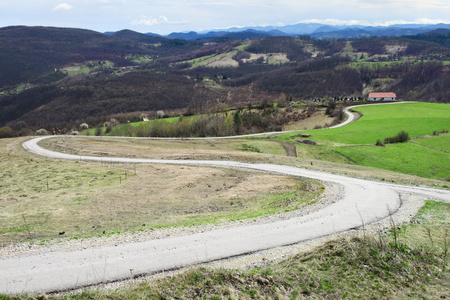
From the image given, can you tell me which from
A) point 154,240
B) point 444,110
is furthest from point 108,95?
point 154,240

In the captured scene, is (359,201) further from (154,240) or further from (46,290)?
(46,290)

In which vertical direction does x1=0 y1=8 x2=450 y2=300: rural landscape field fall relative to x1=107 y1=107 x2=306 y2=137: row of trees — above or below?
above

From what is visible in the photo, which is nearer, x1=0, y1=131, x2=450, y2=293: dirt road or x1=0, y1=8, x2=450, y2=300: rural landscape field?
x1=0, y1=8, x2=450, y2=300: rural landscape field

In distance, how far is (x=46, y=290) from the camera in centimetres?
988

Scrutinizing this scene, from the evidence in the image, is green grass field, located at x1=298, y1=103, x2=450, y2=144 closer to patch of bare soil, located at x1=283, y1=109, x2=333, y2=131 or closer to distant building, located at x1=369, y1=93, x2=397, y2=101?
patch of bare soil, located at x1=283, y1=109, x2=333, y2=131

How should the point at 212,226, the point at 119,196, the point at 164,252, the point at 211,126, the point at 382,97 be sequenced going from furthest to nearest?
the point at 382,97 < the point at 211,126 < the point at 119,196 < the point at 212,226 < the point at 164,252

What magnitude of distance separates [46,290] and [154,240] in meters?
4.85

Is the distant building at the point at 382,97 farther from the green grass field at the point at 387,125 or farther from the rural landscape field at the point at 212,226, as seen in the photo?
the rural landscape field at the point at 212,226

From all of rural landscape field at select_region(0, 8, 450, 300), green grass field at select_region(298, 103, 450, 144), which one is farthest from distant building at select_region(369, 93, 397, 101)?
rural landscape field at select_region(0, 8, 450, 300)

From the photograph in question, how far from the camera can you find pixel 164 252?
12.7 m

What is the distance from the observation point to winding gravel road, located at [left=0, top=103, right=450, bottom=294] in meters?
10.5

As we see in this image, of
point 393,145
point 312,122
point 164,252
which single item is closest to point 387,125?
point 393,145

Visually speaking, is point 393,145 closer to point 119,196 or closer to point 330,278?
point 119,196

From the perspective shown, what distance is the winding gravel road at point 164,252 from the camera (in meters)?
10.5
